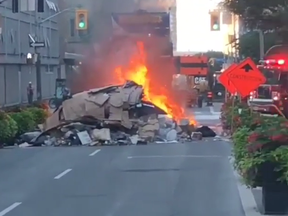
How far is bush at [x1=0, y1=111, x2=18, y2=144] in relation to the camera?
30078mm

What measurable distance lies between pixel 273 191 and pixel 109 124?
1893 centimetres

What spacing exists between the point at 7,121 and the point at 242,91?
9.90 meters

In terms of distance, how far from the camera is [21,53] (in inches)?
2532

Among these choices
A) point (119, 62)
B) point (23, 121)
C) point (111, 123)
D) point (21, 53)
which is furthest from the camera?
point (21, 53)

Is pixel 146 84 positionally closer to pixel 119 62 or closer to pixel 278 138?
pixel 119 62

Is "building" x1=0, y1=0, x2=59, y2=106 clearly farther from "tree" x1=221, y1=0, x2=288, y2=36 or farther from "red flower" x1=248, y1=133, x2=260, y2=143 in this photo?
"red flower" x1=248, y1=133, x2=260, y2=143

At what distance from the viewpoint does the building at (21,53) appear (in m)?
59.4

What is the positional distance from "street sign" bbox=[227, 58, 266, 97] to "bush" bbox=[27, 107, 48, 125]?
1279cm

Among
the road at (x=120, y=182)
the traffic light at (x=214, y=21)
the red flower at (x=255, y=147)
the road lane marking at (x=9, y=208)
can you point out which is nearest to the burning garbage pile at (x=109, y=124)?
the road at (x=120, y=182)

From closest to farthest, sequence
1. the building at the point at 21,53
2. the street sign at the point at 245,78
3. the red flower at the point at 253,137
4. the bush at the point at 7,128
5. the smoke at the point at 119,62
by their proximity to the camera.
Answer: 1. the red flower at the point at 253,137
2. the street sign at the point at 245,78
3. the bush at the point at 7,128
4. the smoke at the point at 119,62
5. the building at the point at 21,53

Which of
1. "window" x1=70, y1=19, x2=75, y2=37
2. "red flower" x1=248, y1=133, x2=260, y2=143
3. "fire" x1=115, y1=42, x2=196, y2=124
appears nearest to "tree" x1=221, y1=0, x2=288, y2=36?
"red flower" x1=248, y1=133, x2=260, y2=143

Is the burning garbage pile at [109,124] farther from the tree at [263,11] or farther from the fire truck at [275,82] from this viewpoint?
the tree at [263,11]

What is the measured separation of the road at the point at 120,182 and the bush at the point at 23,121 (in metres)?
4.83

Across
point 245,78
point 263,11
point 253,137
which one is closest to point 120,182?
point 253,137
